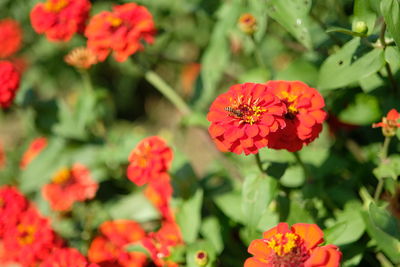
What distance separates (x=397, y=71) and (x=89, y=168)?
4.49 feet

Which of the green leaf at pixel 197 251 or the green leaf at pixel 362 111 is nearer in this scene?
the green leaf at pixel 197 251

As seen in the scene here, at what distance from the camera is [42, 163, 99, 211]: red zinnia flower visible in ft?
6.97

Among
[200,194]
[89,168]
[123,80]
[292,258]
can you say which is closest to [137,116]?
[123,80]

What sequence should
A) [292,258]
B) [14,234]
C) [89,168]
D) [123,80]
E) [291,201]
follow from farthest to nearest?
1. [123,80]
2. [89,168]
3. [14,234]
4. [291,201]
5. [292,258]

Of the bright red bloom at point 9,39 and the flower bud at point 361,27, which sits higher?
the flower bud at point 361,27

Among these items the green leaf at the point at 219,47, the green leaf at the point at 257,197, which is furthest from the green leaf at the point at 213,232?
the green leaf at the point at 219,47

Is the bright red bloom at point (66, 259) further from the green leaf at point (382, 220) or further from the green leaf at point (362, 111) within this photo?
the green leaf at point (362, 111)

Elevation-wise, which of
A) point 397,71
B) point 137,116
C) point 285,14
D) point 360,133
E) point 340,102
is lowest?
point 137,116

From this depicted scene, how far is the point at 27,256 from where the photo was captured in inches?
68.7

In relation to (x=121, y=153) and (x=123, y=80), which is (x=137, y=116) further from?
(x=121, y=153)

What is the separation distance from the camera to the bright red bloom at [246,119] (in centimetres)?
122

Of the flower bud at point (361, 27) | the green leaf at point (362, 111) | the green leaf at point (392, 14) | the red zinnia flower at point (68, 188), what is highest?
the green leaf at point (392, 14)

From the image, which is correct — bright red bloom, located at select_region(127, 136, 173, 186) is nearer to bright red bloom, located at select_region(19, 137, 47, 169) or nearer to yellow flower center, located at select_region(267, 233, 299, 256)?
yellow flower center, located at select_region(267, 233, 299, 256)

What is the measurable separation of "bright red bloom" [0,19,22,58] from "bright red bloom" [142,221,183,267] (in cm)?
190
